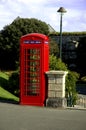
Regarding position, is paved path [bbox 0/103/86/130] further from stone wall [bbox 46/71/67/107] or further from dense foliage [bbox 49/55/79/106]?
dense foliage [bbox 49/55/79/106]

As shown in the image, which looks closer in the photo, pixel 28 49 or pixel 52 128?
pixel 52 128

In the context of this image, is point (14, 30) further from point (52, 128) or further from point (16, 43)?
point (52, 128)

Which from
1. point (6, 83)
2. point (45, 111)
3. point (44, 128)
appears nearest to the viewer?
point (44, 128)

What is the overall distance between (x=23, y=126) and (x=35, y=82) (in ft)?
13.9

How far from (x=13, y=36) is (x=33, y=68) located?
29.4 meters

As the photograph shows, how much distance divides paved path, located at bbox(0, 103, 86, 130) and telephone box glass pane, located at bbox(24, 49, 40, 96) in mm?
777

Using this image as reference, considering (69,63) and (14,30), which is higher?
(14,30)

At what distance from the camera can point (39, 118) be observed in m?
11.9

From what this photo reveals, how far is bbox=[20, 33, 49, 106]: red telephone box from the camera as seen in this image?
14.5m

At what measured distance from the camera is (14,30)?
44.3 meters

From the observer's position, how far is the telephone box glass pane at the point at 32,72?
1456 cm

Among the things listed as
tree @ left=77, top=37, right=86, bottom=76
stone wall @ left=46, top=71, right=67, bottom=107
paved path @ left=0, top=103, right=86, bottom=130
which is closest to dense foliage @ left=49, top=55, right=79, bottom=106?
stone wall @ left=46, top=71, right=67, bottom=107

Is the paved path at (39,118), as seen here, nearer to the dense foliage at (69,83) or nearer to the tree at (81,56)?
the dense foliage at (69,83)

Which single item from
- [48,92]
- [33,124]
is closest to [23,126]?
[33,124]
